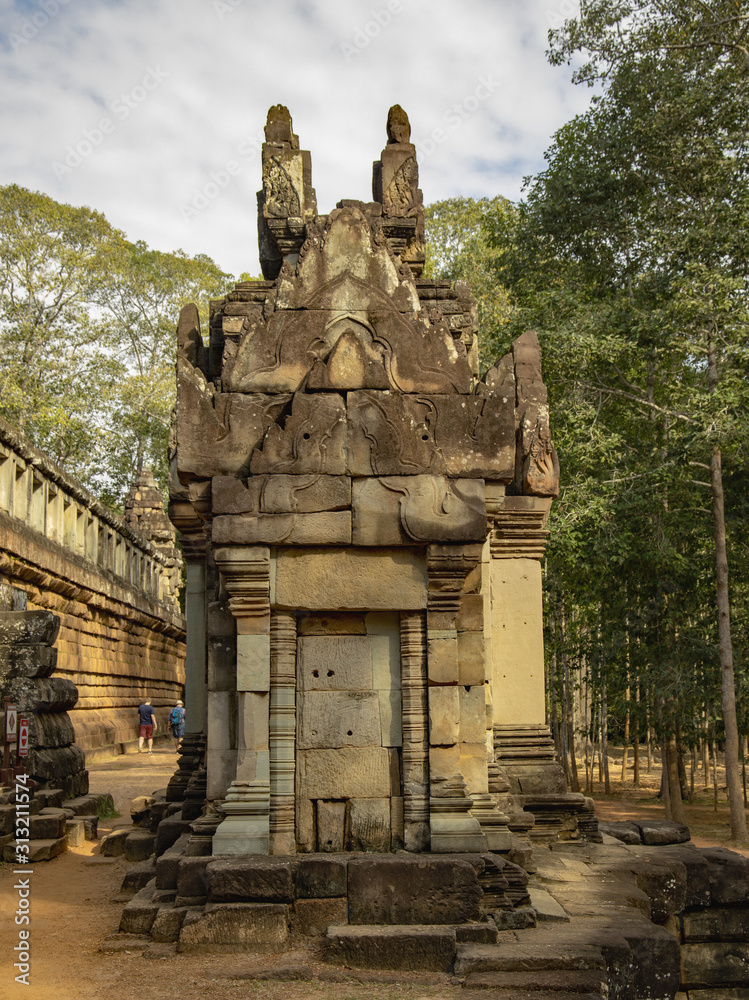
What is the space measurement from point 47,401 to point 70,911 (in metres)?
21.3

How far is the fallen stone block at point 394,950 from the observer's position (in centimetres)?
489

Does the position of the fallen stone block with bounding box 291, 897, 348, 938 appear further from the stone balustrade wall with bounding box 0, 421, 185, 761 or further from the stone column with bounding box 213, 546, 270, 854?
the stone balustrade wall with bounding box 0, 421, 185, 761

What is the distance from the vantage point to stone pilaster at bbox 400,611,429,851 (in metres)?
5.65

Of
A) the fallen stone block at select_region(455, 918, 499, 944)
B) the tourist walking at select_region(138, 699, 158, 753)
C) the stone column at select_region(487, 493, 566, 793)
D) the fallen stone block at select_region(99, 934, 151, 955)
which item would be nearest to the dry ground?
the fallen stone block at select_region(99, 934, 151, 955)

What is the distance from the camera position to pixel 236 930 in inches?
199

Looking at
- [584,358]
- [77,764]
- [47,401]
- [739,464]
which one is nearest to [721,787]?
[739,464]

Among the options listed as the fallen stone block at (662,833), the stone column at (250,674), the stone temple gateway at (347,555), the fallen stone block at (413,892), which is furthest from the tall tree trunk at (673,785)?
the stone column at (250,674)

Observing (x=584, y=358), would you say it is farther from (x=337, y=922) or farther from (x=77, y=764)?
(x=337, y=922)

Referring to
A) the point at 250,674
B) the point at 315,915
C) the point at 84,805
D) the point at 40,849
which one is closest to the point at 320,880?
the point at 315,915

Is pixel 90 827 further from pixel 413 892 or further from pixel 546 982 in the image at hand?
pixel 546 982

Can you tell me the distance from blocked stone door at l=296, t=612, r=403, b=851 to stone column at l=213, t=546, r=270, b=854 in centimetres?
23

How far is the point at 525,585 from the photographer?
8.09m

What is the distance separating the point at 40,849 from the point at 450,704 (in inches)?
179

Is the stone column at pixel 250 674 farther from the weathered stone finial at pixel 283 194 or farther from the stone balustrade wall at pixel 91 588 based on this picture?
the stone balustrade wall at pixel 91 588
